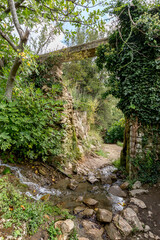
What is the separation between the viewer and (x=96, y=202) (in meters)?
2.91

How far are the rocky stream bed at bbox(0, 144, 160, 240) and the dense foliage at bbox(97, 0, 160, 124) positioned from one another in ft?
8.29

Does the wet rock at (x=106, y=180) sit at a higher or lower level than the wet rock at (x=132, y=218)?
lower

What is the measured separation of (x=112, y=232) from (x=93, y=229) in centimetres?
35

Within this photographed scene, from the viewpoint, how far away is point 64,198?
10.0ft

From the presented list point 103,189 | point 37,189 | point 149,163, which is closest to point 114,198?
point 103,189

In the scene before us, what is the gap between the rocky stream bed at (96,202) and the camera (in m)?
2.21

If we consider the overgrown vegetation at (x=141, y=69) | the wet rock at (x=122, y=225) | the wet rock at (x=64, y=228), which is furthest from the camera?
the overgrown vegetation at (x=141, y=69)

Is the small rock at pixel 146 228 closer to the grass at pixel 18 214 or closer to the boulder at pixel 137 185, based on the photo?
the boulder at pixel 137 185

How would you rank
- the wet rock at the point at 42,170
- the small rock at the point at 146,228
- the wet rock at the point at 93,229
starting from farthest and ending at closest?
the wet rock at the point at 42,170, the small rock at the point at 146,228, the wet rock at the point at 93,229

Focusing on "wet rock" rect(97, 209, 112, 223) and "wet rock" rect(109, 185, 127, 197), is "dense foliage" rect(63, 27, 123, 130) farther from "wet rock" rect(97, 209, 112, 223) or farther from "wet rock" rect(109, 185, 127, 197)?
"wet rock" rect(97, 209, 112, 223)

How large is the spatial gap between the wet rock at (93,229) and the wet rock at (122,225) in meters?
0.34

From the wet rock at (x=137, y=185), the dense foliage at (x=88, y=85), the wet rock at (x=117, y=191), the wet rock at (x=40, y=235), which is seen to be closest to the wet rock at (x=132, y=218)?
the wet rock at (x=117, y=191)

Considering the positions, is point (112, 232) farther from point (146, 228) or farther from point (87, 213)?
point (146, 228)

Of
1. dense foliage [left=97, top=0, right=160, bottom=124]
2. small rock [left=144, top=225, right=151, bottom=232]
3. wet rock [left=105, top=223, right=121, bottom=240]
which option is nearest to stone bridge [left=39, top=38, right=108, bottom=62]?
dense foliage [left=97, top=0, right=160, bottom=124]
